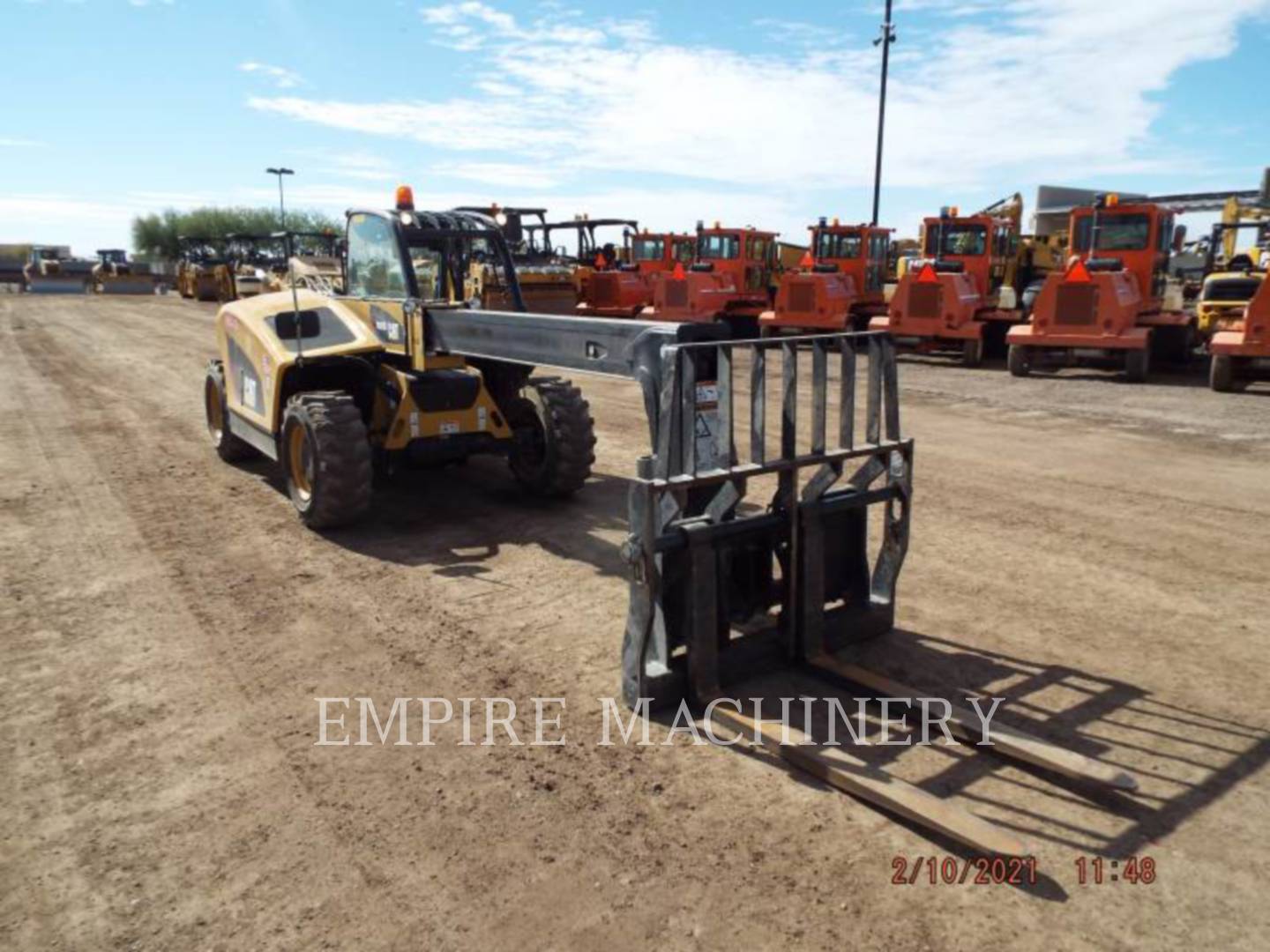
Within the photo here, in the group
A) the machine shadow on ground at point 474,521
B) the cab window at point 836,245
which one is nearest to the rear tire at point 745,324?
the cab window at point 836,245

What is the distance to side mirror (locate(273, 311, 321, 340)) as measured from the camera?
700 centimetres

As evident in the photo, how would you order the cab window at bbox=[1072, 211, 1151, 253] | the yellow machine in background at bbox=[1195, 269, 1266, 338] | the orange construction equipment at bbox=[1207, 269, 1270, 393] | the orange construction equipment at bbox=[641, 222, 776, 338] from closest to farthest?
the orange construction equipment at bbox=[1207, 269, 1270, 393]
the cab window at bbox=[1072, 211, 1151, 253]
the yellow machine in background at bbox=[1195, 269, 1266, 338]
the orange construction equipment at bbox=[641, 222, 776, 338]

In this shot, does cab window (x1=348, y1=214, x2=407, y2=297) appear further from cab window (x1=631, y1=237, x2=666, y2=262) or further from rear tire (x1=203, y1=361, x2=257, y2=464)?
cab window (x1=631, y1=237, x2=666, y2=262)

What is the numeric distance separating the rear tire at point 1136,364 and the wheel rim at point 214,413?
43.1ft

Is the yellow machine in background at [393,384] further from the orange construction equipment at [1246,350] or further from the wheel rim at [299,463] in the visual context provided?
the orange construction equipment at [1246,350]

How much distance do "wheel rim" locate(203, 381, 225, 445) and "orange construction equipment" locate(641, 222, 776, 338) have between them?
13342mm

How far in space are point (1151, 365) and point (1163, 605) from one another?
13.8 metres

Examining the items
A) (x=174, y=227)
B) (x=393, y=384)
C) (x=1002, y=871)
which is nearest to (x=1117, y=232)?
(x=393, y=384)

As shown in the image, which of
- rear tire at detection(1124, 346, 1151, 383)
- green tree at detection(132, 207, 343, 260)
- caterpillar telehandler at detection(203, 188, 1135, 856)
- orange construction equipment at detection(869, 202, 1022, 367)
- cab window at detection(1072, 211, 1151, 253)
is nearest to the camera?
caterpillar telehandler at detection(203, 188, 1135, 856)

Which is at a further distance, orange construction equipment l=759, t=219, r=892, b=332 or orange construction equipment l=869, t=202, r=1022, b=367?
orange construction equipment l=759, t=219, r=892, b=332

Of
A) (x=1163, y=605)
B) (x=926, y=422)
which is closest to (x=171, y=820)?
(x=1163, y=605)

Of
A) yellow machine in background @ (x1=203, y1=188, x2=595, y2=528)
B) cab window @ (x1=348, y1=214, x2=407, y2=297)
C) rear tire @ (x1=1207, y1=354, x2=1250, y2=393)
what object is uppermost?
cab window @ (x1=348, y1=214, x2=407, y2=297)

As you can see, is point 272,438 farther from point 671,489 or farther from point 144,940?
point 144,940

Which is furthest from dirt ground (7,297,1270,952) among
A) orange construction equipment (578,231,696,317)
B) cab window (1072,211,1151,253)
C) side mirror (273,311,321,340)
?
orange construction equipment (578,231,696,317)
